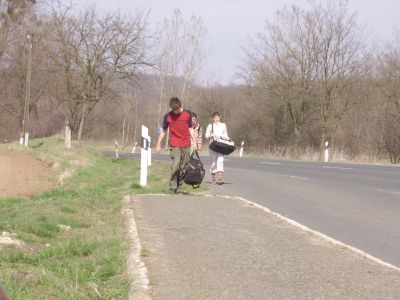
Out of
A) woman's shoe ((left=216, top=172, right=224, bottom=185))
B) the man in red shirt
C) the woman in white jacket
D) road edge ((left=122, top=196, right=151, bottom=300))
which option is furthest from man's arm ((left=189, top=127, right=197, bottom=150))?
road edge ((left=122, top=196, right=151, bottom=300))

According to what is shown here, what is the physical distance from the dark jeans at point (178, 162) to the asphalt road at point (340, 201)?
1.38 metres

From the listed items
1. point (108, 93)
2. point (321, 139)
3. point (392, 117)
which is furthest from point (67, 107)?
point (392, 117)

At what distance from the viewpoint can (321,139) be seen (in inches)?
1622

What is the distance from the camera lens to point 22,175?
67.7 ft

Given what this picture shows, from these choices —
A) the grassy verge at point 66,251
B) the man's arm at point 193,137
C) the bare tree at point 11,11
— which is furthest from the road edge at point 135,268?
the bare tree at point 11,11

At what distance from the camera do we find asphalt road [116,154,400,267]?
8.17 metres

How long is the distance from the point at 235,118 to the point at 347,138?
1364 centimetres

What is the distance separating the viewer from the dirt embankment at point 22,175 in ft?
55.6

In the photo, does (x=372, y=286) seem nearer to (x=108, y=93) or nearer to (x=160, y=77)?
(x=108, y=93)

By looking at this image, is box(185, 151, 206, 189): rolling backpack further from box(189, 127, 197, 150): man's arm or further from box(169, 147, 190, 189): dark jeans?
box(189, 127, 197, 150): man's arm

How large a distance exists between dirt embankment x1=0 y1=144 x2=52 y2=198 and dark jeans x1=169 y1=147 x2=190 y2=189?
219 inches

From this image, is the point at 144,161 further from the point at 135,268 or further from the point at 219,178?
the point at 135,268

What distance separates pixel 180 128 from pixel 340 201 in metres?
3.53

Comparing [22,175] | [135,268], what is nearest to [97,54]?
[22,175]
